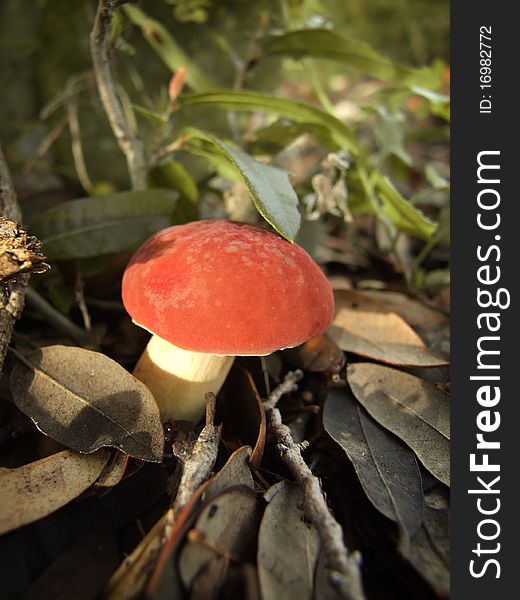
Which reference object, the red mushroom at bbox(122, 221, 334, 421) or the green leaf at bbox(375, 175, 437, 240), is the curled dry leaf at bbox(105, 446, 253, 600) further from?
the green leaf at bbox(375, 175, 437, 240)

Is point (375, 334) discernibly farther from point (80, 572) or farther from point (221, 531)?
point (80, 572)

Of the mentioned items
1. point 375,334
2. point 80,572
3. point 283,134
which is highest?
point 283,134

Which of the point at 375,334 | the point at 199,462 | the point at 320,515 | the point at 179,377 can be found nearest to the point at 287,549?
the point at 320,515

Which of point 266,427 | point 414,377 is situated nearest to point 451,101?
point 414,377

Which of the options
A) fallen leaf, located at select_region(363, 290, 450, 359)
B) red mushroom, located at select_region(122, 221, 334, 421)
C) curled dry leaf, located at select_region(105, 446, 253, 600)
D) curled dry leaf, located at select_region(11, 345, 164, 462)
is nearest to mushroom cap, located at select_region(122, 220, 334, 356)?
red mushroom, located at select_region(122, 221, 334, 421)

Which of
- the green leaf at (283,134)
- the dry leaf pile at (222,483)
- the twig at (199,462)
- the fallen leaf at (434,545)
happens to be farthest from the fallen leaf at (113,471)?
the green leaf at (283,134)

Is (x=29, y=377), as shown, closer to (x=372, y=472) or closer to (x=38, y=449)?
(x=38, y=449)
